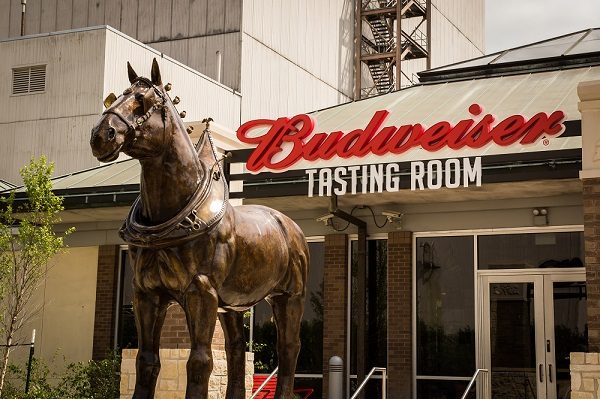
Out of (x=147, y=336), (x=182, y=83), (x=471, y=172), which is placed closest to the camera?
(x=147, y=336)

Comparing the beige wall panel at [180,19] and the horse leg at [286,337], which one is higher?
the beige wall panel at [180,19]

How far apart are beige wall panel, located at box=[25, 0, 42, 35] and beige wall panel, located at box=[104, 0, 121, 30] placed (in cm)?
279

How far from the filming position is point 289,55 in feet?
105

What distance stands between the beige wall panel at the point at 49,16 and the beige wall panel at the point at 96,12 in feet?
4.77

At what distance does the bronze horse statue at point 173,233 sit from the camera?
5.20m

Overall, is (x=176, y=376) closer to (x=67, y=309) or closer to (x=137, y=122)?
(x=137, y=122)

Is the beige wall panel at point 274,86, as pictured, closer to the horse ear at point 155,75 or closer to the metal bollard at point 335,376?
the metal bollard at point 335,376

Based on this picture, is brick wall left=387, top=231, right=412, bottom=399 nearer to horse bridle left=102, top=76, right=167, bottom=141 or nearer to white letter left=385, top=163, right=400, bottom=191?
white letter left=385, top=163, right=400, bottom=191

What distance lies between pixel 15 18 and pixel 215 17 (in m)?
7.96

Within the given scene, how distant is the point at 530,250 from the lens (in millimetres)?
17188

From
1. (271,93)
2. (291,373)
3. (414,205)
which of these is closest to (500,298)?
(414,205)

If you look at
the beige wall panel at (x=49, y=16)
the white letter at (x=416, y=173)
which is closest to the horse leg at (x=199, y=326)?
the white letter at (x=416, y=173)

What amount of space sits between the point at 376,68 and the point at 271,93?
27.7ft

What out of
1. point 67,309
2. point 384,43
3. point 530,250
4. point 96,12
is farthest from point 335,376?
point 384,43
